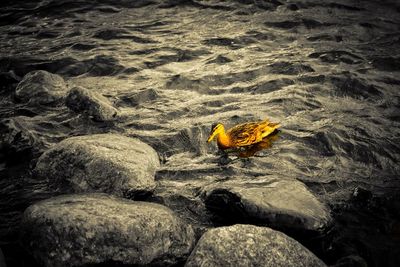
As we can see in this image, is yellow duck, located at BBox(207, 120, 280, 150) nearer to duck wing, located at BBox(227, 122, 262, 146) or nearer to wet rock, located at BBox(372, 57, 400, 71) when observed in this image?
duck wing, located at BBox(227, 122, 262, 146)

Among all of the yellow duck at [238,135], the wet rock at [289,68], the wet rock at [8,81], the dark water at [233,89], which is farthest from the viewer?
the wet rock at [289,68]

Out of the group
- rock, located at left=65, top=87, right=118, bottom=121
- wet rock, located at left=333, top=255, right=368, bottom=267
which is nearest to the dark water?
wet rock, located at left=333, top=255, right=368, bottom=267

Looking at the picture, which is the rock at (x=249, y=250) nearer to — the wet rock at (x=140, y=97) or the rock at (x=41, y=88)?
the wet rock at (x=140, y=97)

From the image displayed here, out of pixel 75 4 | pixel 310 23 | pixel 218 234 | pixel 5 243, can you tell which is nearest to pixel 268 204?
pixel 218 234

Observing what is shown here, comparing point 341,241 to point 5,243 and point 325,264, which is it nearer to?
point 325,264

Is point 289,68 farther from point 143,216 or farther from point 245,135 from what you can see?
point 143,216

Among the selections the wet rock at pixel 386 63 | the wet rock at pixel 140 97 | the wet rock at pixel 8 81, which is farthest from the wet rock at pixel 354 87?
the wet rock at pixel 8 81

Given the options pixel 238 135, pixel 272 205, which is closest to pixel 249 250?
pixel 272 205
